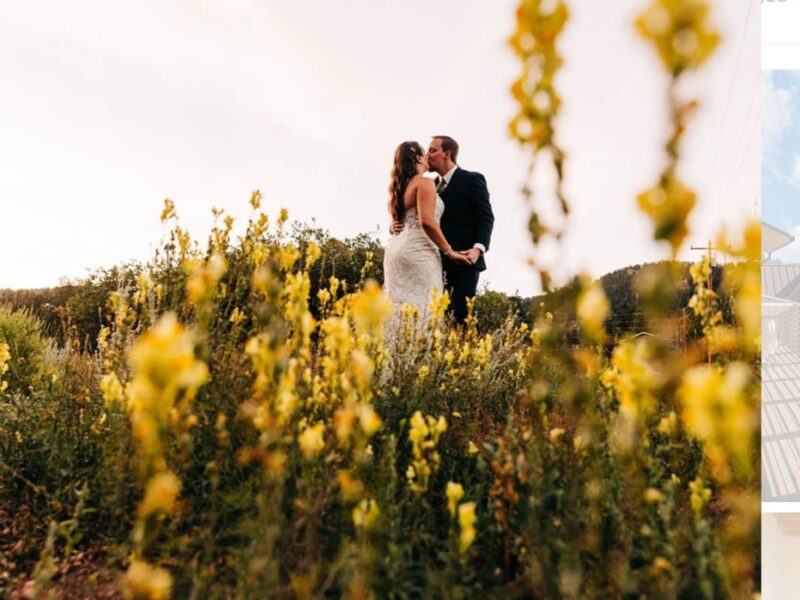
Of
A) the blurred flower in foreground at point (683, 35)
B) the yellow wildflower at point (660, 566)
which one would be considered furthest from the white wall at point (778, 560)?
the blurred flower in foreground at point (683, 35)

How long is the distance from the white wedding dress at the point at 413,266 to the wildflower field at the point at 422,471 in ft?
6.27

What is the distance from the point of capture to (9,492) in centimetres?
210

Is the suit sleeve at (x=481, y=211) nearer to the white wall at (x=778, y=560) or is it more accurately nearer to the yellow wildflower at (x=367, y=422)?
the white wall at (x=778, y=560)

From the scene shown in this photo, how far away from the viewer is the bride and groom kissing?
385 centimetres

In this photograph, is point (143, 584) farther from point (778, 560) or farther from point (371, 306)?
A: point (778, 560)

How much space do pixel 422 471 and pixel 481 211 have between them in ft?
9.23

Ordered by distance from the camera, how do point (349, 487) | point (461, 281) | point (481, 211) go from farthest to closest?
point (461, 281), point (481, 211), point (349, 487)

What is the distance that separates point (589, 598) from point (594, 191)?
1.84m

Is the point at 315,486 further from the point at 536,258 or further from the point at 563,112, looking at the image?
the point at 563,112

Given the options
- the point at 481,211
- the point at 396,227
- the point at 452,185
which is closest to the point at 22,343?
the point at 396,227

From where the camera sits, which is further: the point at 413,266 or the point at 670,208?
the point at 413,266

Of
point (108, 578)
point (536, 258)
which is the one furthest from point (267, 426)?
point (108, 578)

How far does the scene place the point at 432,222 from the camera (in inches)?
150

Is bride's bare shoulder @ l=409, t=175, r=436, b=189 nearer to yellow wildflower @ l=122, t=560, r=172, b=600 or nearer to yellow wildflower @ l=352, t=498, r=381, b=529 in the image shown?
yellow wildflower @ l=352, t=498, r=381, b=529
